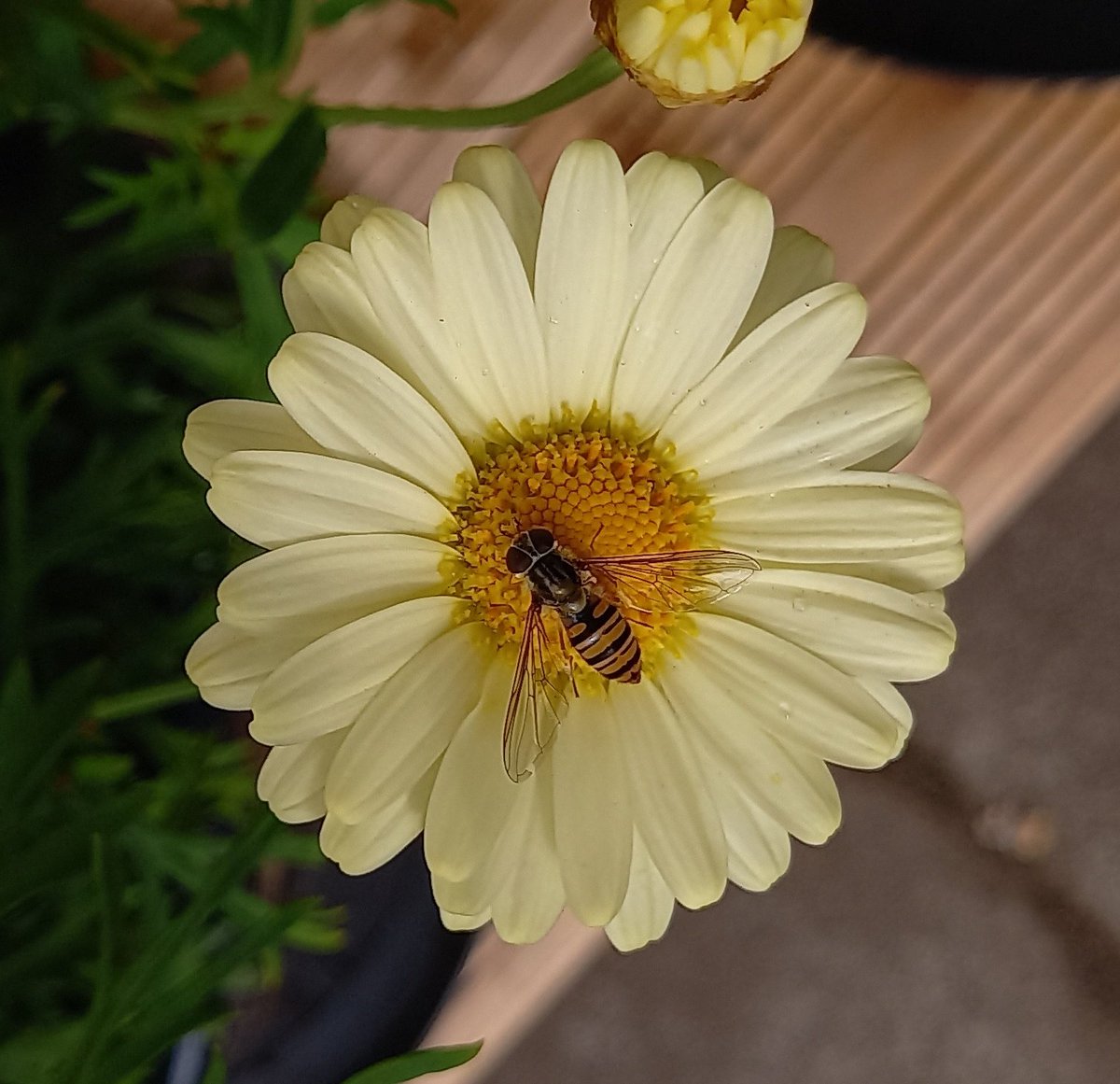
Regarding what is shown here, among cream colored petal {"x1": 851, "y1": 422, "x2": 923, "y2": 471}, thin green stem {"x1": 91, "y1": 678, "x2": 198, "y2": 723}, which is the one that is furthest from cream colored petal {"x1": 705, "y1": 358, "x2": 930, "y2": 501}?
thin green stem {"x1": 91, "y1": 678, "x2": 198, "y2": 723}

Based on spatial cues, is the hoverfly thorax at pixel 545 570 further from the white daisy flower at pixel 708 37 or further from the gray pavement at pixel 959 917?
the gray pavement at pixel 959 917

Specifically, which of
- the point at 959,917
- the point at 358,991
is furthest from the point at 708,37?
the point at 959,917

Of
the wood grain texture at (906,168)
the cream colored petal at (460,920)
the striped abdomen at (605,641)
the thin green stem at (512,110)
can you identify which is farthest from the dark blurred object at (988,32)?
the cream colored petal at (460,920)

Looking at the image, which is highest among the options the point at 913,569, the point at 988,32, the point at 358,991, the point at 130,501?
the point at 988,32

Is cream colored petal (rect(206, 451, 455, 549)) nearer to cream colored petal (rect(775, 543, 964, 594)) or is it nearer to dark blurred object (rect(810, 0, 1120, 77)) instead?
cream colored petal (rect(775, 543, 964, 594))

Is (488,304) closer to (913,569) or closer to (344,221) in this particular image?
(344,221)

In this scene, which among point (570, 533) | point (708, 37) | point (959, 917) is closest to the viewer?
point (708, 37)

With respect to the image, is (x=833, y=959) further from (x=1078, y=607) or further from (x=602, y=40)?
(x=602, y=40)
